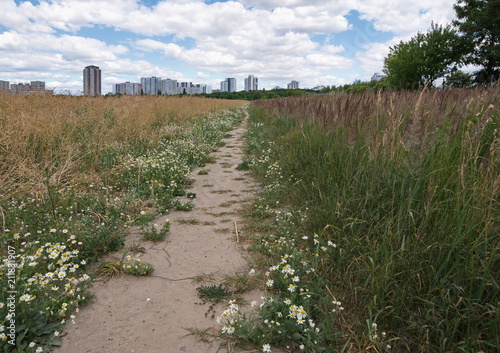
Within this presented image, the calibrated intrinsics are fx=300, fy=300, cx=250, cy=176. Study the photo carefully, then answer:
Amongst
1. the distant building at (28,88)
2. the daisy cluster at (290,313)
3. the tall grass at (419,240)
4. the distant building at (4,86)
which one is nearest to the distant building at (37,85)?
the distant building at (28,88)

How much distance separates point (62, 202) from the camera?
3543 millimetres

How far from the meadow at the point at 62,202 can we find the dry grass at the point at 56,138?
2cm

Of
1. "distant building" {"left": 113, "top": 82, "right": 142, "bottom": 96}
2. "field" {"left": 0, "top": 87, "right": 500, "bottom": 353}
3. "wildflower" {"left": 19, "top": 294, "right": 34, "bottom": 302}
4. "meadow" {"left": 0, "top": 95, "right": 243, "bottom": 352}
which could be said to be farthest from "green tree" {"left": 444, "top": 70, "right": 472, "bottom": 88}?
"distant building" {"left": 113, "top": 82, "right": 142, "bottom": 96}

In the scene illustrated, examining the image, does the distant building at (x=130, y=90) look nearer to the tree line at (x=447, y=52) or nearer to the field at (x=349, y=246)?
the field at (x=349, y=246)

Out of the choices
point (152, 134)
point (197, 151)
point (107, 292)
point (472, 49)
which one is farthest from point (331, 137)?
point (472, 49)

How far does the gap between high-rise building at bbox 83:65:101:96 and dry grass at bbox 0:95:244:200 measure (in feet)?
3.23

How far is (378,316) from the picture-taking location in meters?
1.83

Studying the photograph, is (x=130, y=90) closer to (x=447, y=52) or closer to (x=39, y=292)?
(x=39, y=292)

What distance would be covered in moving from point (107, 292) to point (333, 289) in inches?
67.6

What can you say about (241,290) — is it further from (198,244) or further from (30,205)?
(30,205)

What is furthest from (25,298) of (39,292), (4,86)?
(4,86)

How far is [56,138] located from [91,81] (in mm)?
6176

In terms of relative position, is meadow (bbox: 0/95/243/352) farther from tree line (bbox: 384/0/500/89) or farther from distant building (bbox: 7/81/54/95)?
tree line (bbox: 384/0/500/89)

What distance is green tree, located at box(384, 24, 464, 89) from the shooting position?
29819 mm
